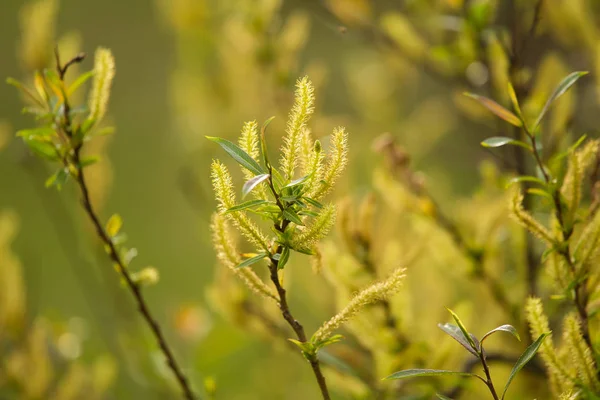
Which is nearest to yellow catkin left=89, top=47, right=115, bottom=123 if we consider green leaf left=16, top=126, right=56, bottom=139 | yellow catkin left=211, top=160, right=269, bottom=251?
green leaf left=16, top=126, right=56, bottom=139

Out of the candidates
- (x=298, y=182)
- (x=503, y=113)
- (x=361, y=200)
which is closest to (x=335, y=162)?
(x=298, y=182)

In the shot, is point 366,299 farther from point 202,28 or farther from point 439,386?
point 202,28

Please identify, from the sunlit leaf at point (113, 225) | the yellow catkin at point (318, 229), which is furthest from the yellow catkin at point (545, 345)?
the sunlit leaf at point (113, 225)

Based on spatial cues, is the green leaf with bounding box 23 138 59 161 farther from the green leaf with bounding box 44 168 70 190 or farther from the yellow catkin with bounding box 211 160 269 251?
the yellow catkin with bounding box 211 160 269 251

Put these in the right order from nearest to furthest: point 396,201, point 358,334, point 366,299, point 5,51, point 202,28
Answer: point 366,299 → point 358,334 → point 396,201 → point 202,28 → point 5,51

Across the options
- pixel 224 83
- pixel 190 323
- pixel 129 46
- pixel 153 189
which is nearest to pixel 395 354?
pixel 190 323

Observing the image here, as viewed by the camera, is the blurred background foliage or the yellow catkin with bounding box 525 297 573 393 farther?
the blurred background foliage

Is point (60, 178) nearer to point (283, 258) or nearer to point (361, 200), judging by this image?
point (283, 258)
